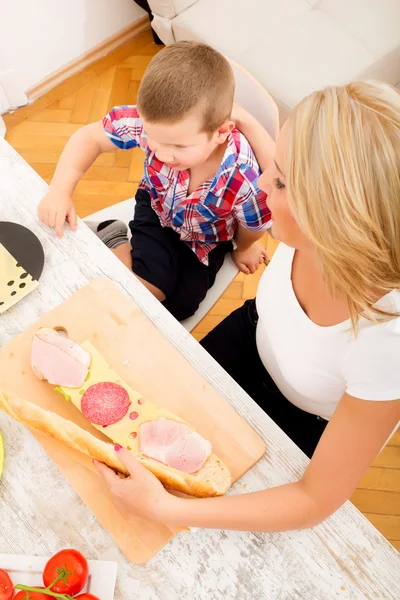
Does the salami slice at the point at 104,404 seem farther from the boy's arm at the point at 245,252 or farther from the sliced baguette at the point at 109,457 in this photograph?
the boy's arm at the point at 245,252

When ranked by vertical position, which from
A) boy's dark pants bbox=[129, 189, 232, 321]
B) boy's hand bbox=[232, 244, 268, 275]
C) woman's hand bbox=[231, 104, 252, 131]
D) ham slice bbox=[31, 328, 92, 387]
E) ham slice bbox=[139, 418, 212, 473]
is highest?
woman's hand bbox=[231, 104, 252, 131]

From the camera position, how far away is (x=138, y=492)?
0.84 m

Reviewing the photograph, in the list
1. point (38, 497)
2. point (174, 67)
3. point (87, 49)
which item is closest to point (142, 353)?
point (38, 497)

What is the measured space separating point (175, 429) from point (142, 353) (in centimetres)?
17

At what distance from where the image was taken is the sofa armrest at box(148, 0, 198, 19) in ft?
6.89

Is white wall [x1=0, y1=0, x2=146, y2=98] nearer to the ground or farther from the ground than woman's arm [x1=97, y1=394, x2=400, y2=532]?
farther from the ground

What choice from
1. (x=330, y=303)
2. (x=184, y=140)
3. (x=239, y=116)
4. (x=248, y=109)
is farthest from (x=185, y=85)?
(x=330, y=303)

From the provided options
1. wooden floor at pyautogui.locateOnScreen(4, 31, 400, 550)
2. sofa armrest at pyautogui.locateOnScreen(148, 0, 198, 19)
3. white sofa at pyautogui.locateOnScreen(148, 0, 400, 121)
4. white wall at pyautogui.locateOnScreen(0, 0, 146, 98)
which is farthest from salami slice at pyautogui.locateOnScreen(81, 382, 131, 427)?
white wall at pyautogui.locateOnScreen(0, 0, 146, 98)

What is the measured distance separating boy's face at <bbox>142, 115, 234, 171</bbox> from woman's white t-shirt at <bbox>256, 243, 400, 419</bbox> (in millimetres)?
289

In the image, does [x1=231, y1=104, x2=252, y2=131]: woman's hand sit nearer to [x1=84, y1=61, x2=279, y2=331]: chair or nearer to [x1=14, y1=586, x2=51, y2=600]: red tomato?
[x1=84, y1=61, x2=279, y2=331]: chair

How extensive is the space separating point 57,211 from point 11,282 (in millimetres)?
181

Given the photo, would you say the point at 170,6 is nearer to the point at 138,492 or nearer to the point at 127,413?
the point at 127,413

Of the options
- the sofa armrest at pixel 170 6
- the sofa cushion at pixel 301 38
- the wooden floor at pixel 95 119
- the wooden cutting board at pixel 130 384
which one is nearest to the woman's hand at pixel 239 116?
the wooden cutting board at pixel 130 384

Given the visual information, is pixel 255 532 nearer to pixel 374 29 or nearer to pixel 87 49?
pixel 374 29
